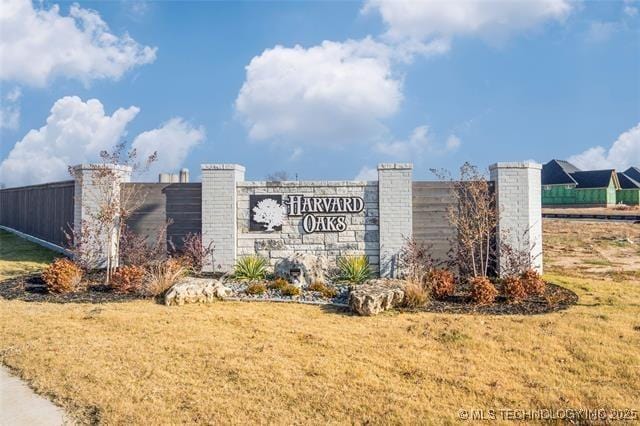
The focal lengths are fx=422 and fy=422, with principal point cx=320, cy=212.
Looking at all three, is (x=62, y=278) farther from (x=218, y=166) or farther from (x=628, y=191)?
(x=628, y=191)

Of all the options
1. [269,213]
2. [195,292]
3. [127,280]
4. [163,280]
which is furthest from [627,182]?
[127,280]

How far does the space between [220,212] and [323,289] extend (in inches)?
146

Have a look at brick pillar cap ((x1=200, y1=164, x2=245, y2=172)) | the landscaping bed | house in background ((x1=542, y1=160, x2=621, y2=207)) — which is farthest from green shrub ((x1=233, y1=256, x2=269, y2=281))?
house in background ((x1=542, y1=160, x2=621, y2=207))

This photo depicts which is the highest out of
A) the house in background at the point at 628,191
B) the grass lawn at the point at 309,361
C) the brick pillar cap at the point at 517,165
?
the house in background at the point at 628,191

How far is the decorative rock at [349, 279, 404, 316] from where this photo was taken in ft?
24.9

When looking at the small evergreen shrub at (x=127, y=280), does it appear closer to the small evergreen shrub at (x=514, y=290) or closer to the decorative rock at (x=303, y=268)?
the decorative rock at (x=303, y=268)

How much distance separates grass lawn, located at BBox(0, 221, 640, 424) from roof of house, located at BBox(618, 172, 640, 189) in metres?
54.7

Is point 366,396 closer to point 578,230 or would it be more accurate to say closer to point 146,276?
point 146,276

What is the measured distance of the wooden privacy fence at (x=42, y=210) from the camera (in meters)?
13.3

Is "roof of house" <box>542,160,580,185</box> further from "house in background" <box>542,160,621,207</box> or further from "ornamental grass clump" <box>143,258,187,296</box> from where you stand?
"ornamental grass clump" <box>143,258,187,296</box>

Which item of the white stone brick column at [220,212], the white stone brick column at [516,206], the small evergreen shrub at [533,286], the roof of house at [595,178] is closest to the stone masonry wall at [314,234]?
the white stone brick column at [220,212]

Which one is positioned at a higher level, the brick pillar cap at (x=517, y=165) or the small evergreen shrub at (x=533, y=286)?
the brick pillar cap at (x=517, y=165)

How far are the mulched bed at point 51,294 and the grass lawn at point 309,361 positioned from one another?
0.52m

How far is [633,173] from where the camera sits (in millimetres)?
58469
